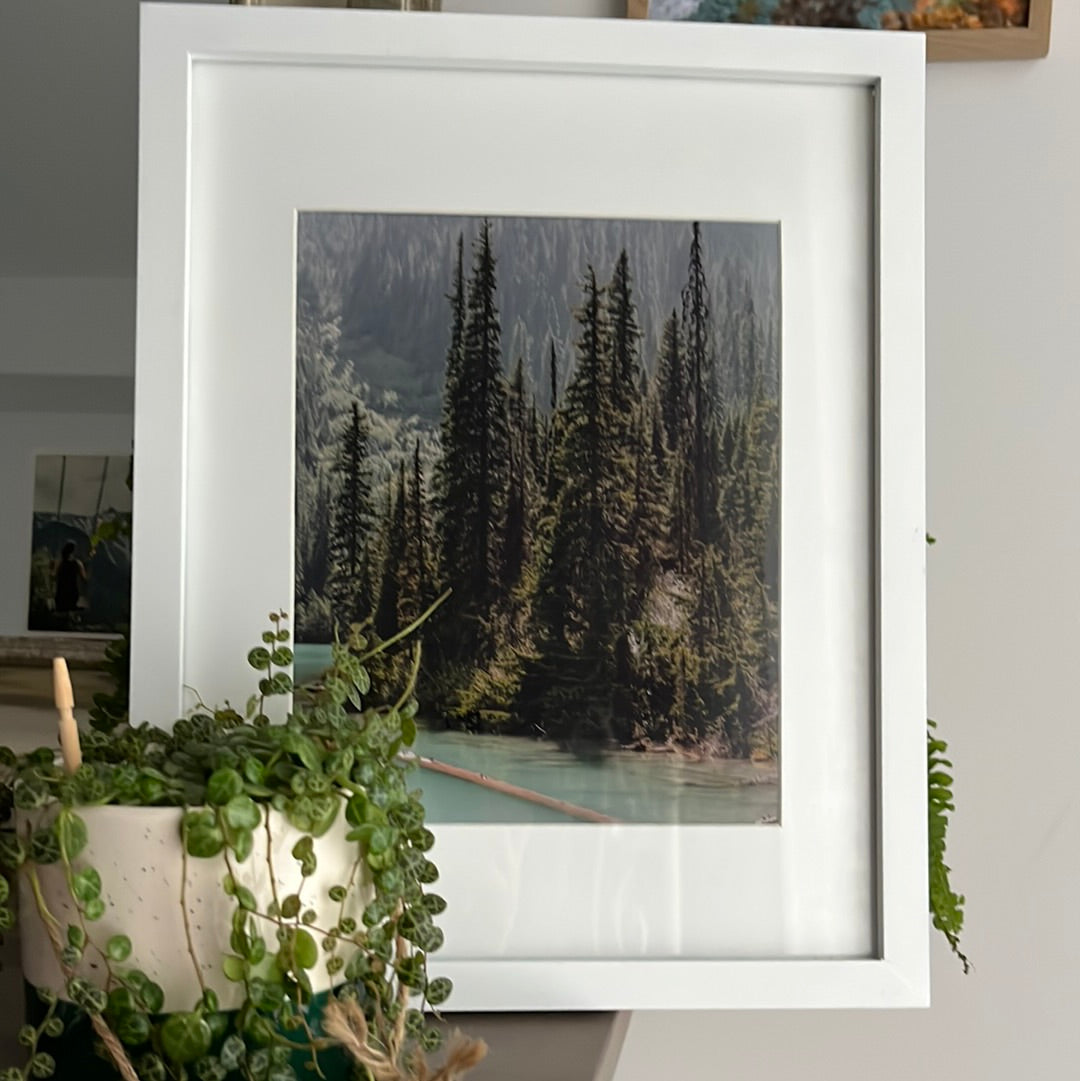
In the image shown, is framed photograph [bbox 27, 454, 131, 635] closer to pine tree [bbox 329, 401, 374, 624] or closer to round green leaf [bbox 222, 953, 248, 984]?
pine tree [bbox 329, 401, 374, 624]

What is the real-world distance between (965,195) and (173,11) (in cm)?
59

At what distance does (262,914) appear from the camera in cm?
52

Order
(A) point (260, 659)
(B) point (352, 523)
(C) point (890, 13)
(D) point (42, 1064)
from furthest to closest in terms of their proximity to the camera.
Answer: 1. (C) point (890, 13)
2. (B) point (352, 523)
3. (A) point (260, 659)
4. (D) point (42, 1064)

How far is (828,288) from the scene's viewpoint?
2.48ft

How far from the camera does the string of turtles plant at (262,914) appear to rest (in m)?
Answer: 0.51

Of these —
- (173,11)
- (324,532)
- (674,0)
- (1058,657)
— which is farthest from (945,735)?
(173,11)

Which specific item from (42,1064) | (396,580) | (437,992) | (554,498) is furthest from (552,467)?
(42,1064)

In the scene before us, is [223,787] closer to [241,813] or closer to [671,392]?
[241,813]

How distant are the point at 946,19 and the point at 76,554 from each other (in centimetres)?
76

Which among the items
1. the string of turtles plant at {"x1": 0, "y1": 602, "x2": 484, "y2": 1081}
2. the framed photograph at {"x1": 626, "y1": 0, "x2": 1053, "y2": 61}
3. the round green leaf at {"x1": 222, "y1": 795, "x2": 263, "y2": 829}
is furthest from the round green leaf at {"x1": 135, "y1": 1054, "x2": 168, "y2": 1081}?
the framed photograph at {"x1": 626, "y1": 0, "x2": 1053, "y2": 61}

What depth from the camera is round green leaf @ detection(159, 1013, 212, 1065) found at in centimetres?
50

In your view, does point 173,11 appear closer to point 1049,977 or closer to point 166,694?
point 166,694

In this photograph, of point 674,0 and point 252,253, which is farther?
point 674,0

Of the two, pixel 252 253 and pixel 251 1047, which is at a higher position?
pixel 252 253
